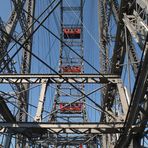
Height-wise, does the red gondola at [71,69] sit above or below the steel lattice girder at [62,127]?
above

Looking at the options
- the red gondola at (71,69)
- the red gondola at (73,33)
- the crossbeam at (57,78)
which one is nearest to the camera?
the crossbeam at (57,78)

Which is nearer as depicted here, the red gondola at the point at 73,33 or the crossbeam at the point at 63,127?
the crossbeam at the point at 63,127

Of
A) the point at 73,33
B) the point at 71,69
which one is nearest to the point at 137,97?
the point at 71,69

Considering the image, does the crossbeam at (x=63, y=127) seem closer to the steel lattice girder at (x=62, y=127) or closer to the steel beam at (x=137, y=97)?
the steel lattice girder at (x=62, y=127)

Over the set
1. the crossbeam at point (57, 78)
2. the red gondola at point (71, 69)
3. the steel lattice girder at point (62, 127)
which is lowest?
the steel lattice girder at point (62, 127)

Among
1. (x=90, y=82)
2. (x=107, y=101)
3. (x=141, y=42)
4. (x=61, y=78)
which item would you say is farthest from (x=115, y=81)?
(x=141, y=42)

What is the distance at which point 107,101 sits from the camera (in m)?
19.5

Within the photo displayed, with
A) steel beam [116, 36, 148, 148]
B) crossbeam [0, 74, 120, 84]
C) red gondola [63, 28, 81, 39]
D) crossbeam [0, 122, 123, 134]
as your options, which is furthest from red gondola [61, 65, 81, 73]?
steel beam [116, 36, 148, 148]

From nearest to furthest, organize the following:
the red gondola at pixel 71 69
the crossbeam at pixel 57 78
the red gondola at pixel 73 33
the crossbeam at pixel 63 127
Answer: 1. the crossbeam at pixel 63 127
2. the crossbeam at pixel 57 78
3. the red gondola at pixel 71 69
4. the red gondola at pixel 73 33

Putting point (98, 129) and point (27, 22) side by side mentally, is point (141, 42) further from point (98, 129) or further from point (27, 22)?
point (27, 22)

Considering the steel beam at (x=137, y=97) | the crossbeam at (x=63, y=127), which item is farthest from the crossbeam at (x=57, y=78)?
the steel beam at (x=137, y=97)

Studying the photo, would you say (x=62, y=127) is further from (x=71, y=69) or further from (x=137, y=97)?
(x=71, y=69)

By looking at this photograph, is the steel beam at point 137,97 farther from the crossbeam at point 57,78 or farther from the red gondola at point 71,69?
the red gondola at point 71,69

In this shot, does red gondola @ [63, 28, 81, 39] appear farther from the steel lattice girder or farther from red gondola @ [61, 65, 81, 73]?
the steel lattice girder
